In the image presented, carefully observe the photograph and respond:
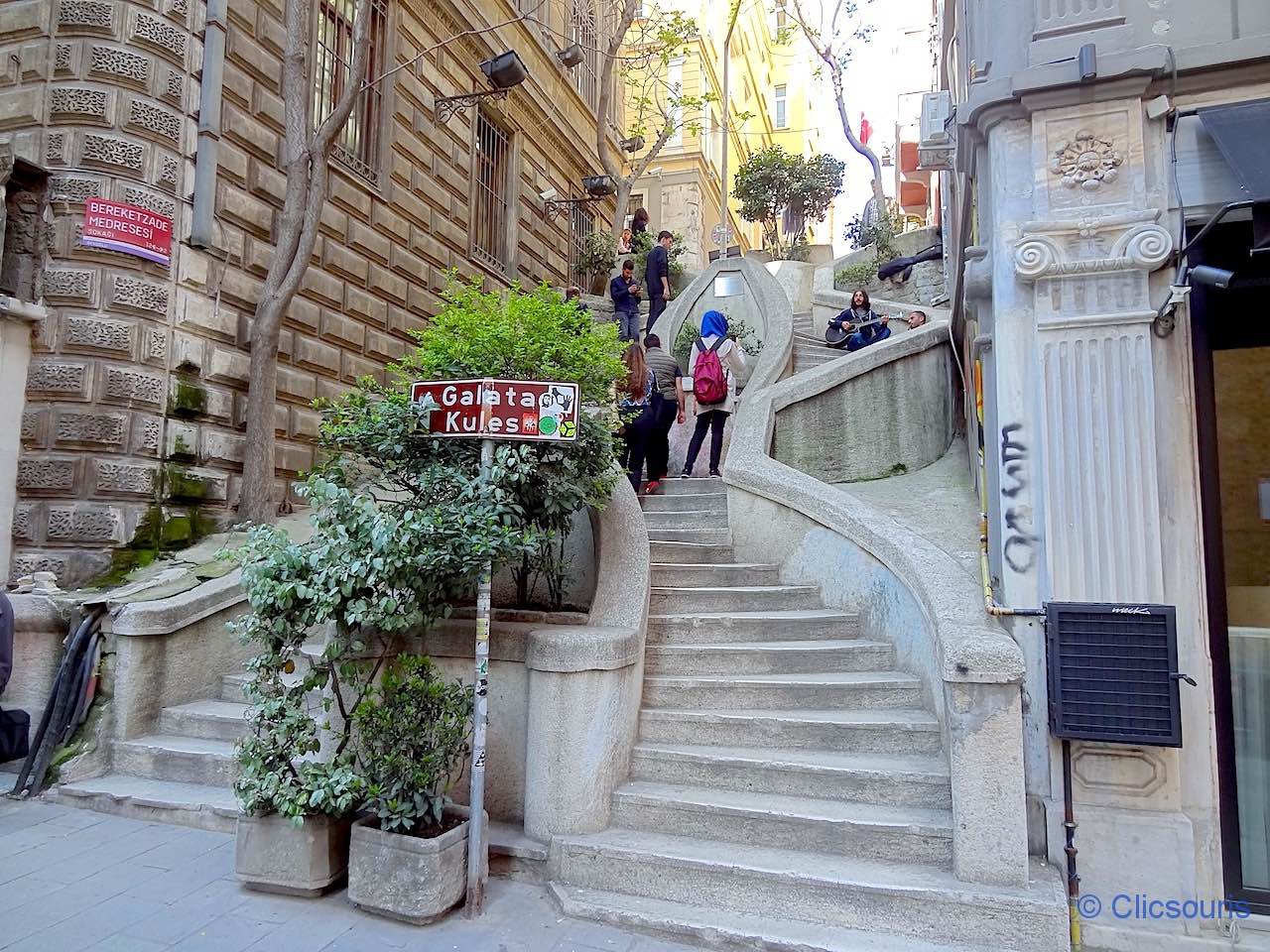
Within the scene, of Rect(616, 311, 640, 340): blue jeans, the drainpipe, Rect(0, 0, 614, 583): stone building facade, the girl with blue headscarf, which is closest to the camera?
Rect(0, 0, 614, 583): stone building facade

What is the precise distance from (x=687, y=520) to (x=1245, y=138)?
5112 millimetres

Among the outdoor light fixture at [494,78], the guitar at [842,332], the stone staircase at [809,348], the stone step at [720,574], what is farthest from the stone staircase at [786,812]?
the outdoor light fixture at [494,78]

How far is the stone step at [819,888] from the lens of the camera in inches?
148

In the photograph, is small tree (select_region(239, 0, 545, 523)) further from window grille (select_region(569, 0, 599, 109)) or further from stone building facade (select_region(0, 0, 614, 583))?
window grille (select_region(569, 0, 599, 109))

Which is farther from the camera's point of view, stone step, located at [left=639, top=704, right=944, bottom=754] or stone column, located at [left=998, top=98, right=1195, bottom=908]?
stone step, located at [left=639, top=704, right=944, bottom=754]

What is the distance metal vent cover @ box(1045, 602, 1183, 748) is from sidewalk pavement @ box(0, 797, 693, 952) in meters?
2.36

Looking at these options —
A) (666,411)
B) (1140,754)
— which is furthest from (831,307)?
(1140,754)

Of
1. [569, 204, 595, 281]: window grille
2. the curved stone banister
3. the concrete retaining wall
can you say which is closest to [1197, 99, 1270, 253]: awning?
the curved stone banister

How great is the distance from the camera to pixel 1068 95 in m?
4.70

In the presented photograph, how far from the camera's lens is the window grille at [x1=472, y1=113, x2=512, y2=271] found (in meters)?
15.1

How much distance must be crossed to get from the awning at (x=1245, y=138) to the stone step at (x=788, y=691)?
3.28 m

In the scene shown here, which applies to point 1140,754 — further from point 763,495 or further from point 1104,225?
point 763,495

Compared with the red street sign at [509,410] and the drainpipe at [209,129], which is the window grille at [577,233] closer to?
the drainpipe at [209,129]

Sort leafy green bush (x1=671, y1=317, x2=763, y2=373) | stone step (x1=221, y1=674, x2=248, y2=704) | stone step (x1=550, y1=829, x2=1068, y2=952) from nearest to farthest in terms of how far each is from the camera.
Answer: stone step (x1=550, y1=829, x2=1068, y2=952), stone step (x1=221, y1=674, x2=248, y2=704), leafy green bush (x1=671, y1=317, x2=763, y2=373)
